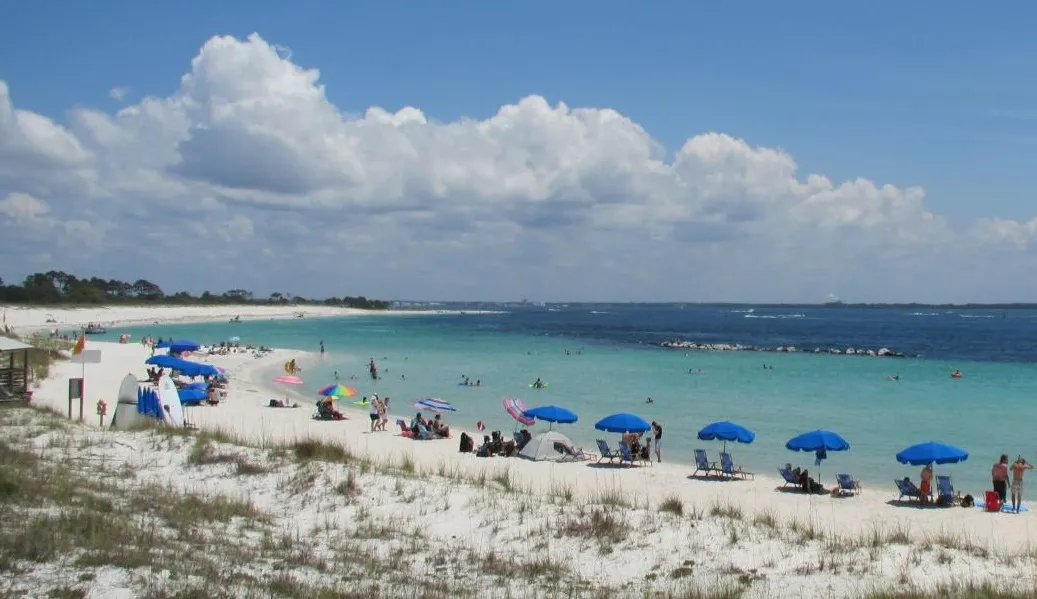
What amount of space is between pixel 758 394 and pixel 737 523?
25.8m

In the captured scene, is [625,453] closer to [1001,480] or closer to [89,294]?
[1001,480]

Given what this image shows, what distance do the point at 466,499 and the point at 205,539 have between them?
3.96m

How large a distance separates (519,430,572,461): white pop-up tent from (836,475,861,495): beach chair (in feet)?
21.8

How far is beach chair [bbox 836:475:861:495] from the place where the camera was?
16173 mm

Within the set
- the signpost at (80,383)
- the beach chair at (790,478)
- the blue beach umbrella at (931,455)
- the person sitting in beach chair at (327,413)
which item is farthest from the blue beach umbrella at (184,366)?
the blue beach umbrella at (931,455)

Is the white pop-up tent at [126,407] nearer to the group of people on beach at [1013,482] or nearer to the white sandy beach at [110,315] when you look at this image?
the group of people on beach at [1013,482]

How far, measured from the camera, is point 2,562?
6672mm

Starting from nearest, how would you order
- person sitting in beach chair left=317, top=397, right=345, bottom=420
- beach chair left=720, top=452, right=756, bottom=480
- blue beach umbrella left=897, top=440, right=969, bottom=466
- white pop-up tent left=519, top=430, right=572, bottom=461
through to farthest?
blue beach umbrella left=897, top=440, right=969, bottom=466 → beach chair left=720, top=452, right=756, bottom=480 → white pop-up tent left=519, top=430, right=572, bottom=461 → person sitting in beach chair left=317, top=397, right=345, bottom=420

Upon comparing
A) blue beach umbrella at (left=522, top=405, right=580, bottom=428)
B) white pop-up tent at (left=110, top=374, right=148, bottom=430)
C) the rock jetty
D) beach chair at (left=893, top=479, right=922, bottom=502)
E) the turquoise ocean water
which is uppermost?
white pop-up tent at (left=110, top=374, right=148, bottom=430)

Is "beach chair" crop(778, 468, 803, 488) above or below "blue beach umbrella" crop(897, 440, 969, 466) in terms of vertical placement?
below

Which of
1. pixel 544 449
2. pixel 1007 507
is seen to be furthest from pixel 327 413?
pixel 1007 507

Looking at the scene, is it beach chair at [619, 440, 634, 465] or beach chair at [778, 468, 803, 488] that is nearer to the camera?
beach chair at [778, 468, 803, 488]

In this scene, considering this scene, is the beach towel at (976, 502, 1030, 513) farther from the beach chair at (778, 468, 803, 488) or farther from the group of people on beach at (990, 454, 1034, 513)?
the beach chair at (778, 468, 803, 488)

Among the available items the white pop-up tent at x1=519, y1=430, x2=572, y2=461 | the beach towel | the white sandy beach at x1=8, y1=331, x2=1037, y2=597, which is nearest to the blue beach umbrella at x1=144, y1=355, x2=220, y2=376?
the white sandy beach at x1=8, y1=331, x2=1037, y2=597
